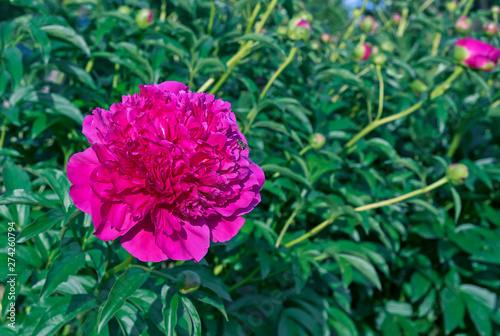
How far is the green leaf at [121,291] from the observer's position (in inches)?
23.7

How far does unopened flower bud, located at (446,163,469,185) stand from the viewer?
119cm

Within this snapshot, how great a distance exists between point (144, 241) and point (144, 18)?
2.38 ft

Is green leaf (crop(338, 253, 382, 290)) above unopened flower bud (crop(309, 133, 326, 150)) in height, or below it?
below

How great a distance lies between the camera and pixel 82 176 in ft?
1.93

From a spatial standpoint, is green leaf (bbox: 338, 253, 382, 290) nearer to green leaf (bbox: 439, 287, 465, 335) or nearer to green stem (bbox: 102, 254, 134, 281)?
green leaf (bbox: 439, 287, 465, 335)

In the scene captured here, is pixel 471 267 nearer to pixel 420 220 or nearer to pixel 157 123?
pixel 420 220

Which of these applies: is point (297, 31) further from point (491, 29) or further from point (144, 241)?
point (491, 29)

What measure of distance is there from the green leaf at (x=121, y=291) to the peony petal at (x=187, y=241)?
0.30 ft

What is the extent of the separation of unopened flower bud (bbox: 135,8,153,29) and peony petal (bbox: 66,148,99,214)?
64 centimetres

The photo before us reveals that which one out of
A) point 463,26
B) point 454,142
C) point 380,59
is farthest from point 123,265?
point 463,26

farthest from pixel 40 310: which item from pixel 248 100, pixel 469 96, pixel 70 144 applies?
pixel 469 96

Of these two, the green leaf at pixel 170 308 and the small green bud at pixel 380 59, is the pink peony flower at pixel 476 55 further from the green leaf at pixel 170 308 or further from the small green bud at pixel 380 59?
the green leaf at pixel 170 308

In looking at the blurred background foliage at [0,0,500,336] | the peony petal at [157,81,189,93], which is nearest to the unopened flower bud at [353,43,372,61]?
the blurred background foliage at [0,0,500,336]

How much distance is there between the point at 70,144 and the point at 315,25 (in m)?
1.05
